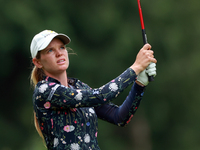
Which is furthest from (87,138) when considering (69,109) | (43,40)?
(43,40)

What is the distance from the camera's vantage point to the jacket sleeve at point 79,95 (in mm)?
2260

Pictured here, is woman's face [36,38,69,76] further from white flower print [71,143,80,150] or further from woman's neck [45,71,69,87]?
white flower print [71,143,80,150]

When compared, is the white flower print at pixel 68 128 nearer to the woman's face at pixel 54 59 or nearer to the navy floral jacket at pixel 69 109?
the navy floral jacket at pixel 69 109

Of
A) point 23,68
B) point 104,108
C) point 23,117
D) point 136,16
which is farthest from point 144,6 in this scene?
point 104,108

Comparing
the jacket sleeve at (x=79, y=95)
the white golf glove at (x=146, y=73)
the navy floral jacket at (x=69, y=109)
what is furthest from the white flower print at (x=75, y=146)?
the white golf glove at (x=146, y=73)

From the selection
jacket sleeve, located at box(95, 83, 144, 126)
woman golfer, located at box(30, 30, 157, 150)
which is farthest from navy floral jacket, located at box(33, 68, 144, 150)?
jacket sleeve, located at box(95, 83, 144, 126)

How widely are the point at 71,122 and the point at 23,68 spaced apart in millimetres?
4125

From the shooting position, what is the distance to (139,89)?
2.53 meters

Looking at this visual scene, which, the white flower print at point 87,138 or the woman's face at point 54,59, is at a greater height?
the woman's face at point 54,59

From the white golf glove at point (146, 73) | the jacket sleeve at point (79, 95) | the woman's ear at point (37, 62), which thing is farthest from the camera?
the woman's ear at point (37, 62)

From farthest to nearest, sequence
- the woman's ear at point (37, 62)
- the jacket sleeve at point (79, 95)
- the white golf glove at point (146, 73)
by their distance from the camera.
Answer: the woman's ear at point (37, 62), the white golf glove at point (146, 73), the jacket sleeve at point (79, 95)

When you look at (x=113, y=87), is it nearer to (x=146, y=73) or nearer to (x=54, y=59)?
(x=146, y=73)

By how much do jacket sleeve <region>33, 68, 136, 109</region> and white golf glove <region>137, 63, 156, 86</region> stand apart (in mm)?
123

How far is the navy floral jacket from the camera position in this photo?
7.43ft
